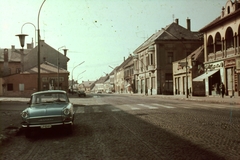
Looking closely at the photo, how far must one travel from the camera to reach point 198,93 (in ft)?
142

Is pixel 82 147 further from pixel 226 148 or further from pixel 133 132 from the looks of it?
pixel 226 148

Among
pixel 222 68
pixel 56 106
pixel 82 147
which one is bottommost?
pixel 82 147

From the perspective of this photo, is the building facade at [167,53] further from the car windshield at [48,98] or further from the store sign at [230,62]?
the car windshield at [48,98]

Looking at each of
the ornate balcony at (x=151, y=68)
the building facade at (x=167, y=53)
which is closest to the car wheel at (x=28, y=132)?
the building facade at (x=167, y=53)

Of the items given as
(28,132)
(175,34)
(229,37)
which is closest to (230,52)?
(229,37)

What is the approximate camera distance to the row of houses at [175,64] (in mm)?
35469

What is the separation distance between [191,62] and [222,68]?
26.9 feet

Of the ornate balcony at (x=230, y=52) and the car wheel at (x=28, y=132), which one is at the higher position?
the ornate balcony at (x=230, y=52)

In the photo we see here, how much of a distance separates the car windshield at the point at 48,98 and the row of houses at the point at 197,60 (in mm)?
24866

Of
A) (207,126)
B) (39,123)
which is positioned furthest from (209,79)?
(39,123)

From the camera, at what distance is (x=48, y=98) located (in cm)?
1209

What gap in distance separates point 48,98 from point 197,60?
35634 mm

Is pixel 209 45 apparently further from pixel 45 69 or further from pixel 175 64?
pixel 45 69

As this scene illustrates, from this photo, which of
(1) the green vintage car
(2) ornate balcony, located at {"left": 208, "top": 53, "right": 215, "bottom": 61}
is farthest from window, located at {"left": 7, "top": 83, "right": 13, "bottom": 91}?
(1) the green vintage car
